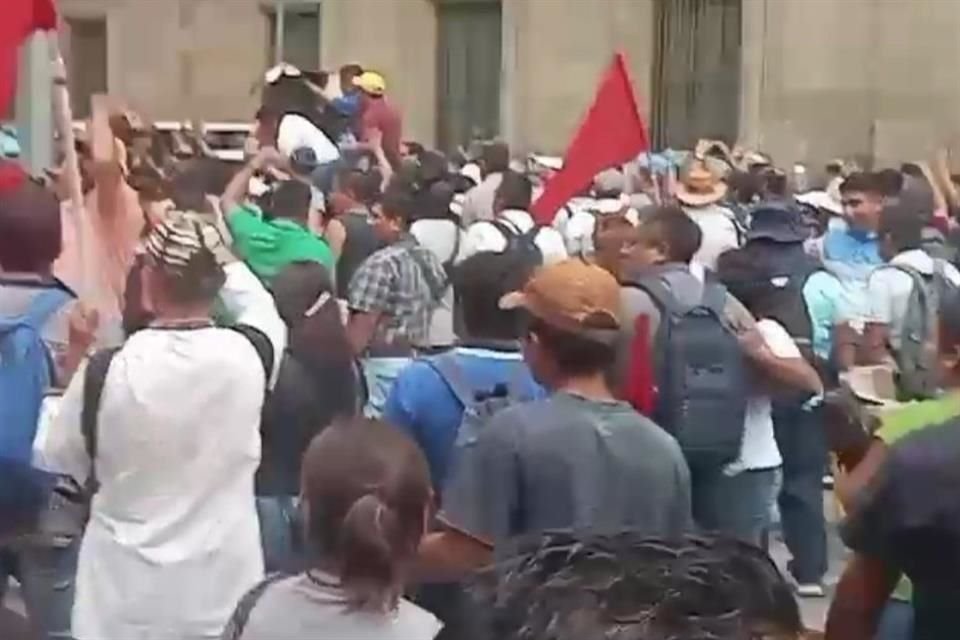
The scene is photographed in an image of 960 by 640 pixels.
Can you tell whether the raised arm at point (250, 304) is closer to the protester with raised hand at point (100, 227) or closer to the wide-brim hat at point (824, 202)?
the protester with raised hand at point (100, 227)

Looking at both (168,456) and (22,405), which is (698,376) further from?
(168,456)

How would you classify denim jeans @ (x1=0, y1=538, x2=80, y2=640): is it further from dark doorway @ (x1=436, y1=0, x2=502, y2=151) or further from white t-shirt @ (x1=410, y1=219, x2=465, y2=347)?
dark doorway @ (x1=436, y1=0, x2=502, y2=151)

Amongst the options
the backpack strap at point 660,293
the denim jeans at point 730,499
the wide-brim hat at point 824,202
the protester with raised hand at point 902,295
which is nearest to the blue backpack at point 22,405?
the backpack strap at point 660,293

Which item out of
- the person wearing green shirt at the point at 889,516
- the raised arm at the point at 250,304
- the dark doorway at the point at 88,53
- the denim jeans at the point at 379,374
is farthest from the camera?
the dark doorway at the point at 88,53

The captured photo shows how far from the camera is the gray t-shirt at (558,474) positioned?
16.4 ft

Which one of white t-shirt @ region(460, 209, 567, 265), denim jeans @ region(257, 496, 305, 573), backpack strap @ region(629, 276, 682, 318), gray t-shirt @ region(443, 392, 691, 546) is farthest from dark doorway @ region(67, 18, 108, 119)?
gray t-shirt @ region(443, 392, 691, 546)

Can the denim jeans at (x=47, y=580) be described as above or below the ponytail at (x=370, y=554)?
below

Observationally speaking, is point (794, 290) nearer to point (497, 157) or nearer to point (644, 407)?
point (644, 407)

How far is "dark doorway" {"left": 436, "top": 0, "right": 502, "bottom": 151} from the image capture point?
28688 millimetres

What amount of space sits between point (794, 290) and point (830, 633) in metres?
4.60

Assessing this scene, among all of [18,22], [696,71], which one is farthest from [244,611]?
[696,71]

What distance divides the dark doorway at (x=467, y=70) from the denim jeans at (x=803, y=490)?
1865 cm

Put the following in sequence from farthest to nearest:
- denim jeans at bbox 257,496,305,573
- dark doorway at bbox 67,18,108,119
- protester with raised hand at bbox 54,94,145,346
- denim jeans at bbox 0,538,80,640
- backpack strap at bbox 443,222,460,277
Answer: dark doorway at bbox 67,18,108,119 < backpack strap at bbox 443,222,460,277 < protester with raised hand at bbox 54,94,145,346 < denim jeans at bbox 257,496,305,573 < denim jeans at bbox 0,538,80,640

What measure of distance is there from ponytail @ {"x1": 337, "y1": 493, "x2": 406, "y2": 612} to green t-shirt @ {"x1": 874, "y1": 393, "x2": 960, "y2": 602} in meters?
1.24
